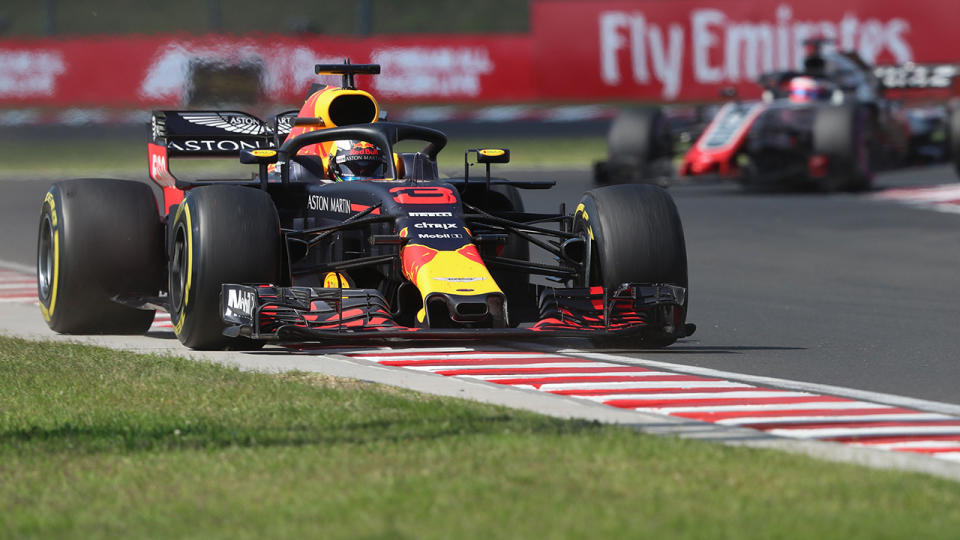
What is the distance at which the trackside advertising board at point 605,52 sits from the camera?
34.1m

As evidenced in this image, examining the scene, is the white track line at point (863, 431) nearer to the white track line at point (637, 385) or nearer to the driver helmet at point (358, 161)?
Answer: the white track line at point (637, 385)

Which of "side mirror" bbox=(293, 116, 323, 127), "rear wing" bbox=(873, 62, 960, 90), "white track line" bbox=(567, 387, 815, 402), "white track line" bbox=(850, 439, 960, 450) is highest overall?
"rear wing" bbox=(873, 62, 960, 90)

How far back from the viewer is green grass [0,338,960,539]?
539 cm

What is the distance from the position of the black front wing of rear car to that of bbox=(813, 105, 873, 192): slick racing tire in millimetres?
13163

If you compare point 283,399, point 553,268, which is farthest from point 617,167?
point 283,399

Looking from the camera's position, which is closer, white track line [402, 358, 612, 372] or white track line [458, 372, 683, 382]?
white track line [458, 372, 683, 382]

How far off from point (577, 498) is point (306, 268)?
4329 mm

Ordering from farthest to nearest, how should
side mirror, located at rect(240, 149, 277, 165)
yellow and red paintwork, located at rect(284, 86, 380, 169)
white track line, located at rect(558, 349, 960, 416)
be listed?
1. yellow and red paintwork, located at rect(284, 86, 380, 169)
2. side mirror, located at rect(240, 149, 277, 165)
3. white track line, located at rect(558, 349, 960, 416)

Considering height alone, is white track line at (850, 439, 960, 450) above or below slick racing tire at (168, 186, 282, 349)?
below

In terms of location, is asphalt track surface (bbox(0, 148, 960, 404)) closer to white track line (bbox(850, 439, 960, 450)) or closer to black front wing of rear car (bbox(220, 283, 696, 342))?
black front wing of rear car (bbox(220, 283, 696, 342))

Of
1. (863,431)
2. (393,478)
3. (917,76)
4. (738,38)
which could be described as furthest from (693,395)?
(738,38)

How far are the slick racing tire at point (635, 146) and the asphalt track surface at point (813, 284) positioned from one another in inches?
23.8

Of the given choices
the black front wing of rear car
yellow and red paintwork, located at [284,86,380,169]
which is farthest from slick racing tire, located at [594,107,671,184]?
the black front wing of rear car

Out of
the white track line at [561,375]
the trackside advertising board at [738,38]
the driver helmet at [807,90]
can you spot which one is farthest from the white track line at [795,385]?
the trackside advertising board at [738,38]
